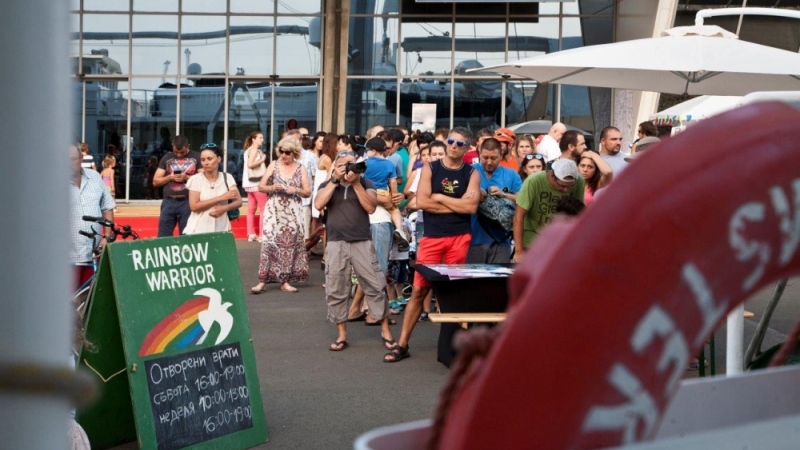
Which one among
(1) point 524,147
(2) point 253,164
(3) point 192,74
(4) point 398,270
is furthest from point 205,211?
(3) point 192,74

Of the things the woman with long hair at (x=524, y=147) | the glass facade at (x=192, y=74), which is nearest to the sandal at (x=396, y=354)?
the woman with long hair at (x=524, y=147)

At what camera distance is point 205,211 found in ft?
34.6

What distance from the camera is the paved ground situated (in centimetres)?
656

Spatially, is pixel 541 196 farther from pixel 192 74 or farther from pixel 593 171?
pixel 192 74

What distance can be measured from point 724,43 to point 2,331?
9.48 meters

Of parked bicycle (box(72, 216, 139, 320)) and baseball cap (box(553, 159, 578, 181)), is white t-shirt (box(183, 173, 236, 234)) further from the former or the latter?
baseball cap (box(553, 159, 578, 181))

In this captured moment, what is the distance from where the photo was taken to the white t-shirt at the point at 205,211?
34.5 ft

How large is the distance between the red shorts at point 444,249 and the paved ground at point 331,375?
2.86 ft

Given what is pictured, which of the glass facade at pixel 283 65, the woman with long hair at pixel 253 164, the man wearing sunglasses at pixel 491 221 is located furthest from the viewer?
the glass facade at pixel 283 65

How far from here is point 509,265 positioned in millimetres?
8461

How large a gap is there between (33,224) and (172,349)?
4.93 m

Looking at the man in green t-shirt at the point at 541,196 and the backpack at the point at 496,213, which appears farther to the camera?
the backpack at the point at 496,213

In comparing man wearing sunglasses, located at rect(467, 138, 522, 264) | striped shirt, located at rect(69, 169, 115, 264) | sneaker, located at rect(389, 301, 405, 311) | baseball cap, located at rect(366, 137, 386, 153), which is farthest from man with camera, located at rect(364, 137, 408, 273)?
striped shirt, located at rect(69, 169, 115, 264)

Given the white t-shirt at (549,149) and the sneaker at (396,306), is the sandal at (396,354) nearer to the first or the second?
the sneaker at (396,306)
